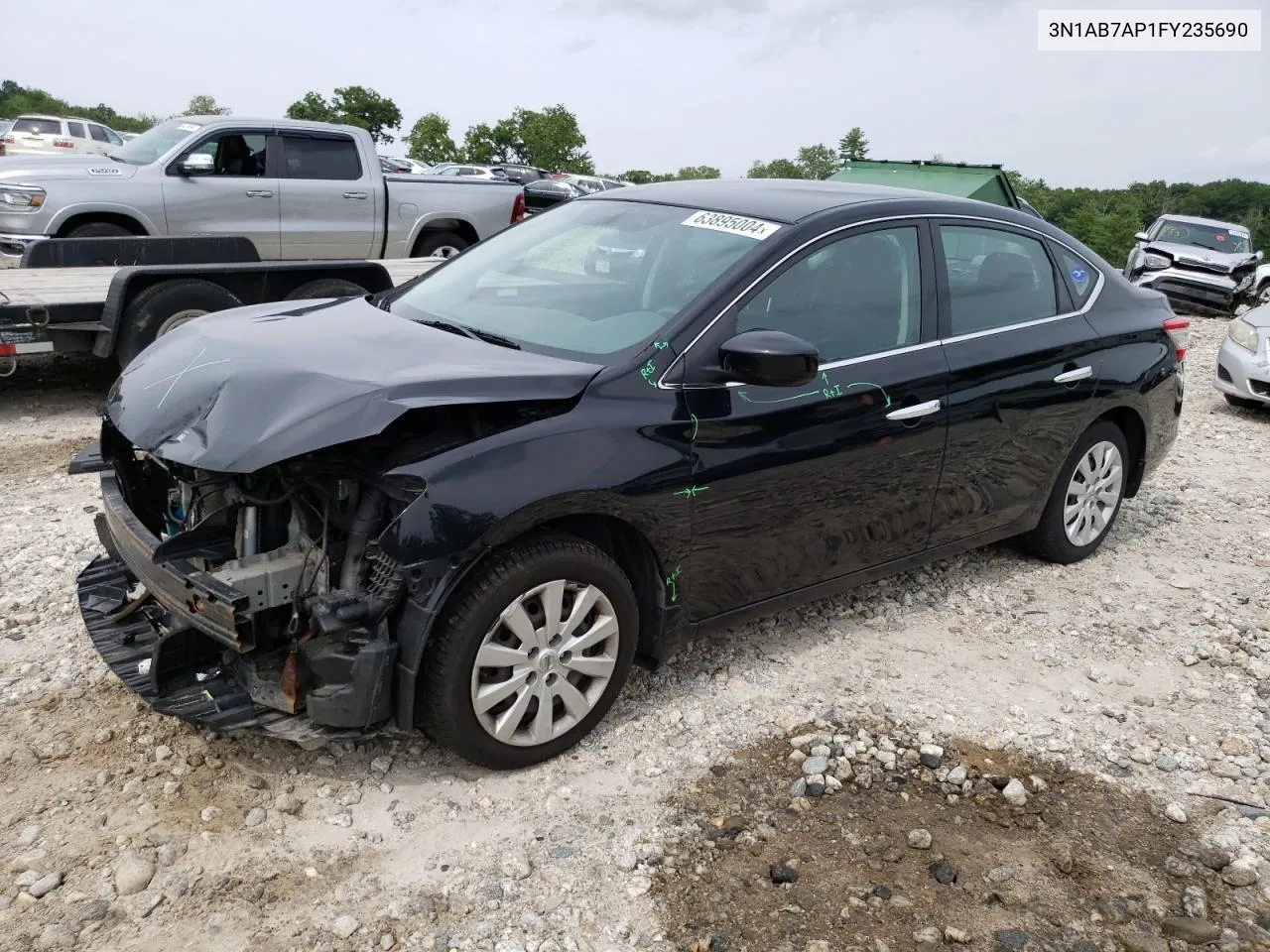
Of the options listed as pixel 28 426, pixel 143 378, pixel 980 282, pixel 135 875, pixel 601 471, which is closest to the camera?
pixel 135 875

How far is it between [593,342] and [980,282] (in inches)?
72.5

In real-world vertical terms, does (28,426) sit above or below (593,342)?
below

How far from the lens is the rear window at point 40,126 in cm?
2645

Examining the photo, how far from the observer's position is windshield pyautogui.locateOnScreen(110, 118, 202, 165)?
9641 mm

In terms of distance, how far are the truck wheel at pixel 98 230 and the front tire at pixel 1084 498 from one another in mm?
8028

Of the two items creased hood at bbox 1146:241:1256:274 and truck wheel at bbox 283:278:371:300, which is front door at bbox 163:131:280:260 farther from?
creased hood at bbox 1146:241:1256:274

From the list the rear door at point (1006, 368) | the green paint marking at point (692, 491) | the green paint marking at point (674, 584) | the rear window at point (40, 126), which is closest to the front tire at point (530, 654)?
the green paint marking at point (674, 584)

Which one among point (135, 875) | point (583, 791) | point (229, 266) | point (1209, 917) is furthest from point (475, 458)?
point (229, 266)

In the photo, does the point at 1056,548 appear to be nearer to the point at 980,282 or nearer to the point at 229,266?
the point at 980,282

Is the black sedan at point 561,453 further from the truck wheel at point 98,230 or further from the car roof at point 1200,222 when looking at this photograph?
the car roof at point 1200,222

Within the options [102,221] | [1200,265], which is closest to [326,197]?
[102,221]

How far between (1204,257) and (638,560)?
16.4m

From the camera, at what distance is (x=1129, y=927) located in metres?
2.80

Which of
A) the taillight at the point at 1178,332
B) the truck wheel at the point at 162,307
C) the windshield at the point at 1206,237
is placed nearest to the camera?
the taillight at the point at 1178,332
